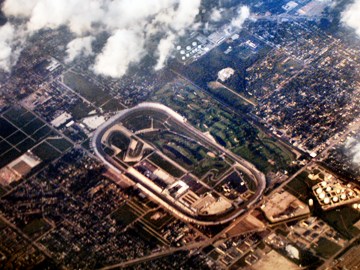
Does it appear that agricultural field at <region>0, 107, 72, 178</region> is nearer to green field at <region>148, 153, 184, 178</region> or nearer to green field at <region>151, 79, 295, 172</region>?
green field at <region>148, 153, 184, 178</region>

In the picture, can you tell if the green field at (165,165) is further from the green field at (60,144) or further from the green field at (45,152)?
the green field at (45,152)

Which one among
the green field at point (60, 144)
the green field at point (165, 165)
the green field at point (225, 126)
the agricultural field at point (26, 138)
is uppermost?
the green field at point (225, 126)

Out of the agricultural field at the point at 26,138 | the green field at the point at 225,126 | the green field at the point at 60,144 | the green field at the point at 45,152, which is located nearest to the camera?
the green field at the point at 45,152

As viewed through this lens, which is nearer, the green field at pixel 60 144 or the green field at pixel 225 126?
the green field at pixel 225 126

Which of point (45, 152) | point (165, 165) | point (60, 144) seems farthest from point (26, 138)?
point (165, 165)

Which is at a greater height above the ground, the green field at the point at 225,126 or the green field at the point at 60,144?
the green field at the point at 225,126

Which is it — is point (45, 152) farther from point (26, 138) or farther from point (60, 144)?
point (26, 138)

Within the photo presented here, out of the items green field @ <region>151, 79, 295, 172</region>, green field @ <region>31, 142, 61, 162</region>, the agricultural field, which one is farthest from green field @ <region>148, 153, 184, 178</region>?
green field @ <region>31, 142, 61, 162</region>

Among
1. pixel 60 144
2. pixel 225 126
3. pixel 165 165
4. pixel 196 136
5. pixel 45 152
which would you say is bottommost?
pixel 45 152

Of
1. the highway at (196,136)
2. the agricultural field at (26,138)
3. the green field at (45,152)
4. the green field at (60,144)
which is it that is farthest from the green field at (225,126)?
the green field at (45,152)
